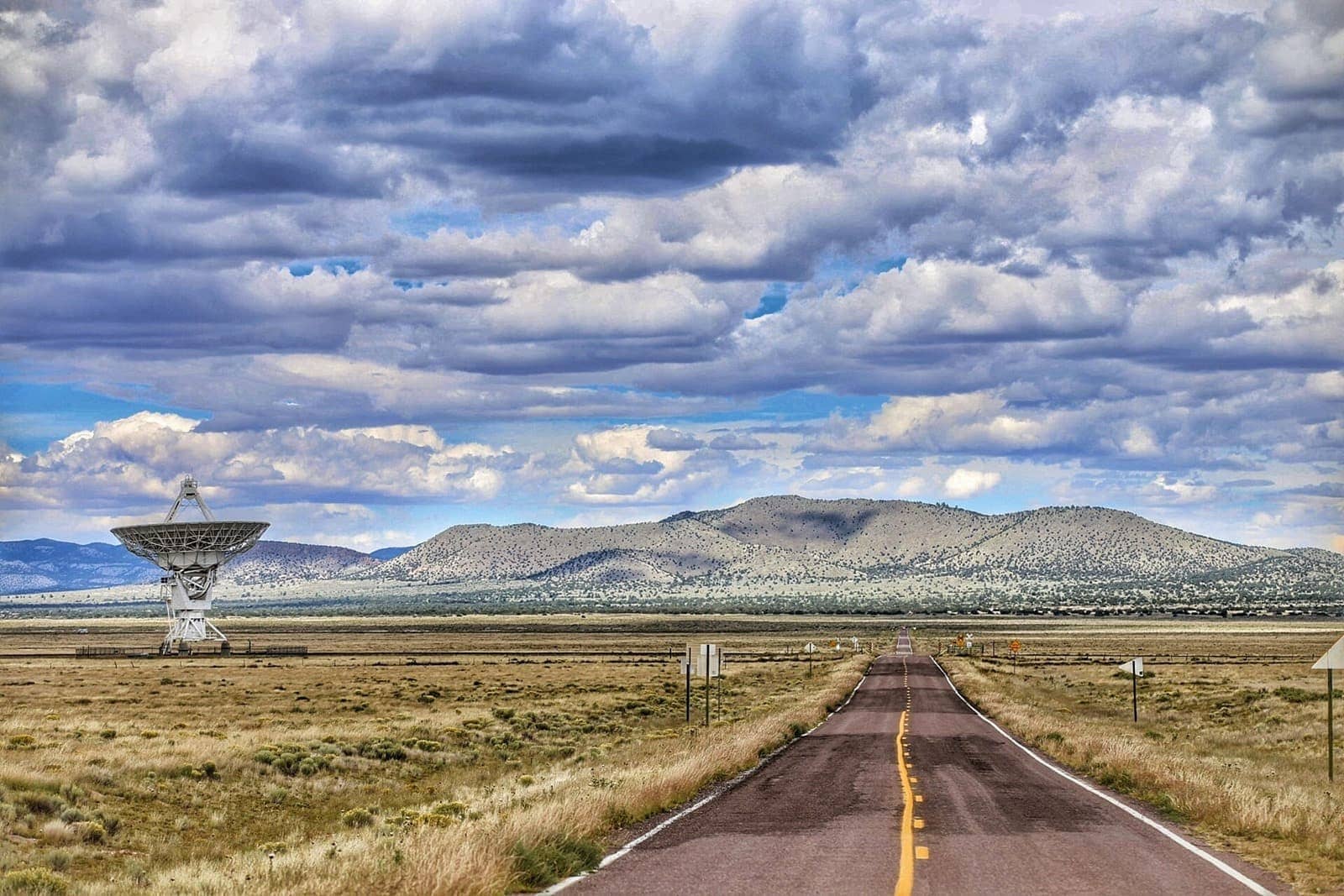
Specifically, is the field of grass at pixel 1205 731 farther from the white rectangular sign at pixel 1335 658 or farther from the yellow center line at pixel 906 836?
the yellow center line at pixel 906 836

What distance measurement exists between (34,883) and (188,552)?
10298 centimetres

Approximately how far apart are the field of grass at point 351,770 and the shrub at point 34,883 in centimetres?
4

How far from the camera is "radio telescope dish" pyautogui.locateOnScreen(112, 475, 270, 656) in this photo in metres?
112

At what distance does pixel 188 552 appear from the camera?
11362cm

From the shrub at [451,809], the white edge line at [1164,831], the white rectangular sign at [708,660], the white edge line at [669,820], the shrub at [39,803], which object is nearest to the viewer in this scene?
the white edge line at [669,820]

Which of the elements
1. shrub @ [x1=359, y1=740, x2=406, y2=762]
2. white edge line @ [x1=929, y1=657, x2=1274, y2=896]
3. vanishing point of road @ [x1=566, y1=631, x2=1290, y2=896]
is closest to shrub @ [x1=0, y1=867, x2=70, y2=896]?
vanishing point of road @ [x1=566, y1=631, x2=1290, y2=896]

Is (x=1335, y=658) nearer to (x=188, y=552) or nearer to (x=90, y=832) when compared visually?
(x=90, y=832)

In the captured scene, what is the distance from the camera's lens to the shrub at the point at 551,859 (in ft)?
45.9

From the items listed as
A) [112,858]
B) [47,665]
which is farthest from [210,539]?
[112,858]

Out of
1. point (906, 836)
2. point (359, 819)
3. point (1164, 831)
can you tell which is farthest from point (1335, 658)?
point (359, 819)

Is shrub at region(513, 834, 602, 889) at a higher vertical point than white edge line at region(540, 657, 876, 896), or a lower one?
higher

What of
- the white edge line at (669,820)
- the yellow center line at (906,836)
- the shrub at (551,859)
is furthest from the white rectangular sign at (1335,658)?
the shrub at (551,859)

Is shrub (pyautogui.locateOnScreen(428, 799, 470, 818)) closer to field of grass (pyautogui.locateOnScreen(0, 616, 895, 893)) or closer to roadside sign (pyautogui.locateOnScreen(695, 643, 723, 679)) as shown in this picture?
field of grass (pyautogui.locateOnScreen(0, 616, 895, 893))

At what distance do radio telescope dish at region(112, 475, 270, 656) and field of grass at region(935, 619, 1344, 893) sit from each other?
5998cm
